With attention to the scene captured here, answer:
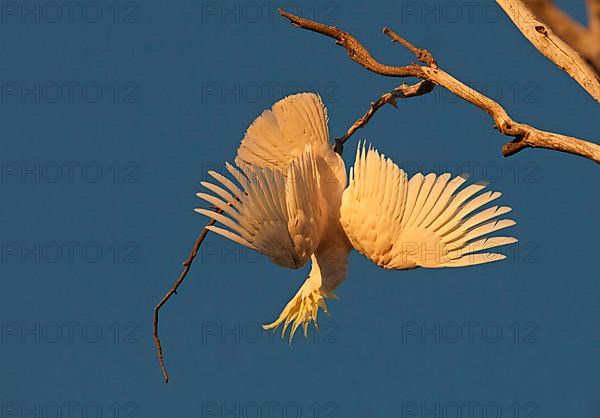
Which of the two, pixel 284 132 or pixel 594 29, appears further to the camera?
pixel 284 132

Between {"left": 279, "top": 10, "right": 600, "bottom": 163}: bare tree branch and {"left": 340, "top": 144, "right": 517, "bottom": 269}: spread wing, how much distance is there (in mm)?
553

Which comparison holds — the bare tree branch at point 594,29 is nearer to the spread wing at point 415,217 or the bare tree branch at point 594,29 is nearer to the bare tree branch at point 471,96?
the bare tree branch at point 471,96

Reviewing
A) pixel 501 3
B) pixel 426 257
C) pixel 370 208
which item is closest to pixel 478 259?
pixel 426 257

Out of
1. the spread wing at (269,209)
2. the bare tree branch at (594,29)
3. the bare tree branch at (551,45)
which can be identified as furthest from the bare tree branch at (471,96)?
the bare tree branch at (594,29)

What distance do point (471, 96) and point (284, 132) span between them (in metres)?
1.67

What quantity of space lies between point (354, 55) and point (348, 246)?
1.28m

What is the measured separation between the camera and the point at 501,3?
6570 mm

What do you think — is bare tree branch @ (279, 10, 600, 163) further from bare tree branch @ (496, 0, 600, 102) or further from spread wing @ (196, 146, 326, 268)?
spread wing @ (196, 146, 326, 268)

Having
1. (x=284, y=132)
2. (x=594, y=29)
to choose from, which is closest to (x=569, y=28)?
(x=594, y=29)

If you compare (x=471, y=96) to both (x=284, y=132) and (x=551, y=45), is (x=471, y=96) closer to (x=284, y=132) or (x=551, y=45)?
(x=551, y=45)

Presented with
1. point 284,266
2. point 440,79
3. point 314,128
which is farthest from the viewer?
point 314,128

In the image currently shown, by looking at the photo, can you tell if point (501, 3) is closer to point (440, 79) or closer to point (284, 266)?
point (440, 79)

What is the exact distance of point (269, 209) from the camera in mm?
6496

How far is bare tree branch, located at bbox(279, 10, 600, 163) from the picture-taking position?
565cm
